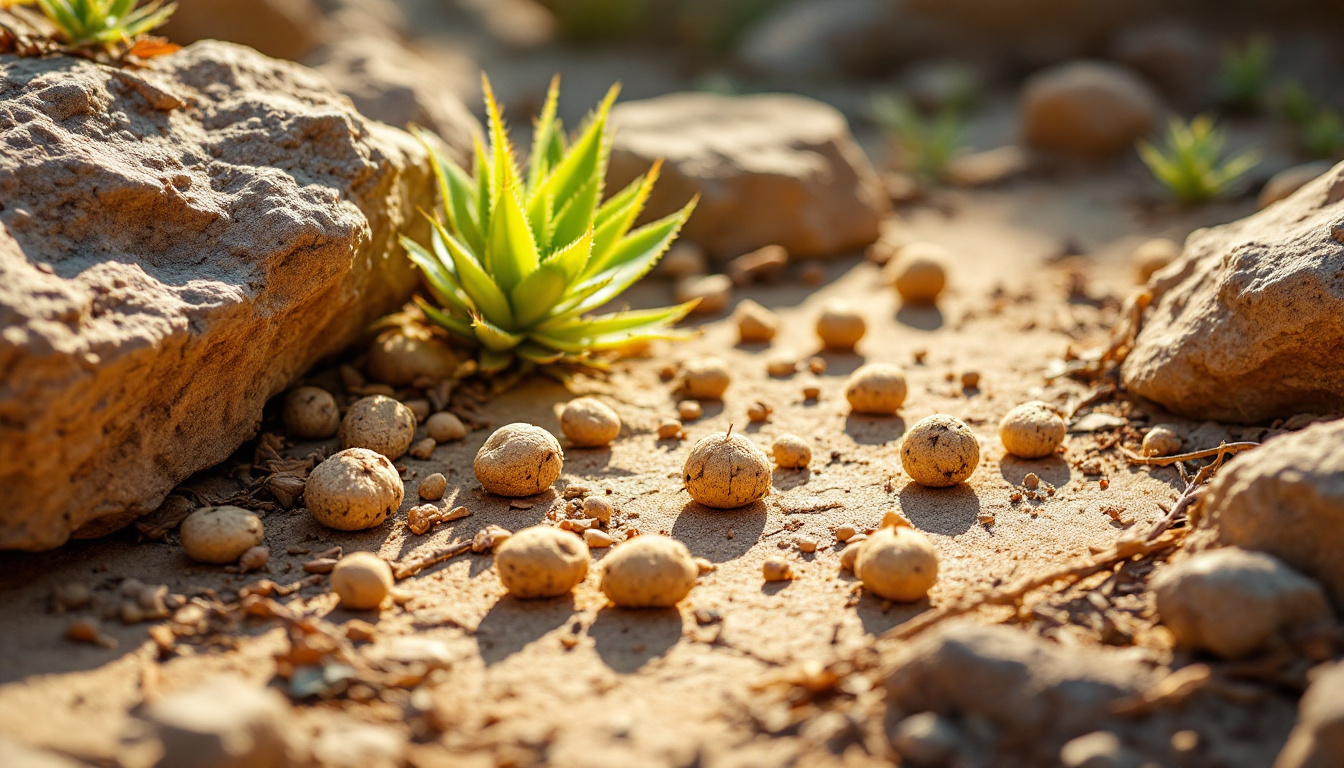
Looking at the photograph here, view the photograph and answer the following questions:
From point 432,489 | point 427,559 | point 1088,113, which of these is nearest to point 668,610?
point 427,559

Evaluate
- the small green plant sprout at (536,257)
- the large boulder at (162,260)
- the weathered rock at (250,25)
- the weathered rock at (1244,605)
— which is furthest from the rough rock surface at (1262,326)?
the weathered rock at (250,25)

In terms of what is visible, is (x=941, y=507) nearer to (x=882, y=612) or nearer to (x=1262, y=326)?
(x=882, y=612)

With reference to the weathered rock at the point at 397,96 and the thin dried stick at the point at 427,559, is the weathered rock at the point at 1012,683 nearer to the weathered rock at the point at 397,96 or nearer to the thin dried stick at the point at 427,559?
the thin dried stick at the point at 427,559

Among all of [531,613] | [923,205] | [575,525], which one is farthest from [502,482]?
[923,205]

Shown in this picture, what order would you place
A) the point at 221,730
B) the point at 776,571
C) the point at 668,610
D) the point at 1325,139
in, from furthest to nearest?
1. the point at 1325,139
2. the point at 776,571
3. the point at 668,610
4. the point at 221,730

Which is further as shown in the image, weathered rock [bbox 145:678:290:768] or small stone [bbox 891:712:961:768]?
small stone [bbox 891:712:961:768]

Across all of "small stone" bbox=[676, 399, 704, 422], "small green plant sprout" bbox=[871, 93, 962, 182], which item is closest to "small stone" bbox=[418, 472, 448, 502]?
"small stone" bbox=[676, 399, 704, 422]

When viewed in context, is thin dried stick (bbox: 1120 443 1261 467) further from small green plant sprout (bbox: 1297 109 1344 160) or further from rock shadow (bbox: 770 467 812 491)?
small green plant sprout (bbox: 1297 109 1344 160)
